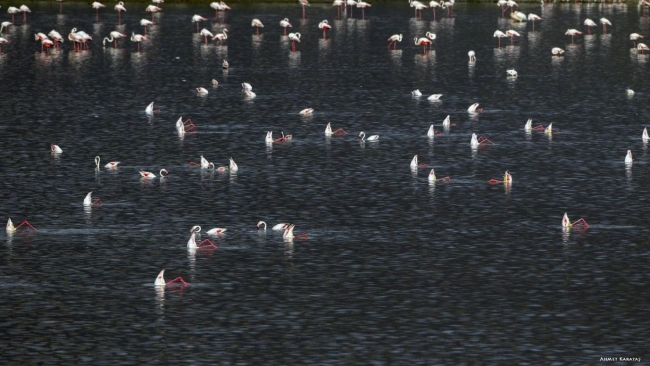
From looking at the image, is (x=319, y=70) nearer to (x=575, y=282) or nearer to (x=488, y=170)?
(x=488, y=170)

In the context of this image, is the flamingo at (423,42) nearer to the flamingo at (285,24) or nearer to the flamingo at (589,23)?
the flamingo at (285,24)

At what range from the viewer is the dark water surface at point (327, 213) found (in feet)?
107

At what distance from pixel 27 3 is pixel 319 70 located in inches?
1775

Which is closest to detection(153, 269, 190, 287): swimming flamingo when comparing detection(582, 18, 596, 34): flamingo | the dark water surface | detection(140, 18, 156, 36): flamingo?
the dark water surface

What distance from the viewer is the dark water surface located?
32562 mm

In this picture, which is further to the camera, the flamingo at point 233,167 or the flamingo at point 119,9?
the flamingo at point 119,9

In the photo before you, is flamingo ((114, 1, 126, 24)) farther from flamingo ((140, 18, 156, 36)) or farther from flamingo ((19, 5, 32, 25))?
flamingo ((19, 5, 32, 25))

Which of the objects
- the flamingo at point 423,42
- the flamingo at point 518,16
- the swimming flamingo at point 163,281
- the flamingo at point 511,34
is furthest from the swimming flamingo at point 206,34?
the swimming flamingo at point 163,281

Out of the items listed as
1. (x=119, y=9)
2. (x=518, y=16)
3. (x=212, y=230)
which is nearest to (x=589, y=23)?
(x=518, y=16)

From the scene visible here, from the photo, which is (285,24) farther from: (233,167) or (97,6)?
(233,167)

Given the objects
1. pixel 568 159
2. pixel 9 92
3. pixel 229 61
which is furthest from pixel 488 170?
pixel 229 61

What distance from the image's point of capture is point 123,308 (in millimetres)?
34594

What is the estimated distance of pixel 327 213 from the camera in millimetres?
45375

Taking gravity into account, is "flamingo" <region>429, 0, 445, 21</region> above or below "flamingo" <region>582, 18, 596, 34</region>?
above
